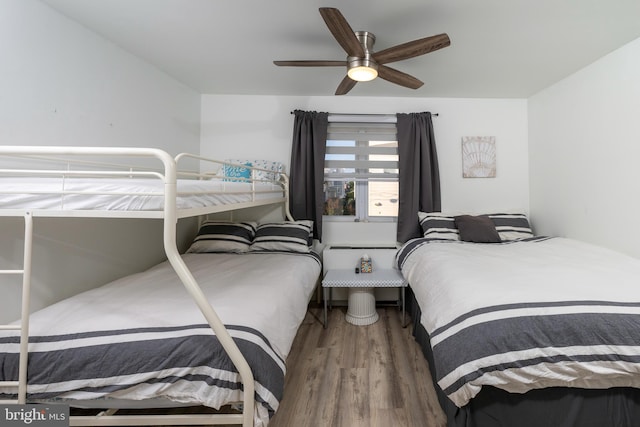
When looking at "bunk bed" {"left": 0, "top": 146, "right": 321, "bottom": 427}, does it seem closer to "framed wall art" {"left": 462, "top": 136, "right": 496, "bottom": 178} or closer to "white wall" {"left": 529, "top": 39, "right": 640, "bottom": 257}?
"white wall" {"left": 529, "top": 39, "right": 640, "bottom": 257}

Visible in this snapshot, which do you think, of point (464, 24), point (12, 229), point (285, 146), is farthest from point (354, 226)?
point (12, 229)

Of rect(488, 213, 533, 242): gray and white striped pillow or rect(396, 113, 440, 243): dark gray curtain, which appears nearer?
rect(488, 213, 533, 242): gray and white striped pillow

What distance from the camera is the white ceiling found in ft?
5.19

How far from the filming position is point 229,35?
1887mm

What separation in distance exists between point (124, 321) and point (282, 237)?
160cm

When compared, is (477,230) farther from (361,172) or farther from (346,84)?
(346,84)

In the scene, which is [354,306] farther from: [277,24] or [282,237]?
[277,24]

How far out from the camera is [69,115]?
67.0 inches

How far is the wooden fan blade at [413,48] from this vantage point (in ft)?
4.87

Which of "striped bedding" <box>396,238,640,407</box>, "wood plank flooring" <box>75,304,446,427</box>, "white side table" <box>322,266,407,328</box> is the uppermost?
"striped bedding" <box>396,238,640,407</box>

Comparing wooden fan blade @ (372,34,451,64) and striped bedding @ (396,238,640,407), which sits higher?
wooden fan blade @ (372,34,451,64)

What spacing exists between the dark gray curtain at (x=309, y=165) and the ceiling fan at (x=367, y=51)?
→ 101 centimetres

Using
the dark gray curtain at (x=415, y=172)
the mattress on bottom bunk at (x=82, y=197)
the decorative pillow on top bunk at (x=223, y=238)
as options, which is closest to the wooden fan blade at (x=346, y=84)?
the dark gray curtain at (x=415, y=172)

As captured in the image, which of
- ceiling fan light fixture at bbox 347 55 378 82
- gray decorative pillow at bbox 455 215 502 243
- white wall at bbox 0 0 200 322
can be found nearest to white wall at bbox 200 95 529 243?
gray decorative pillow at bbox 455 215 502 243
